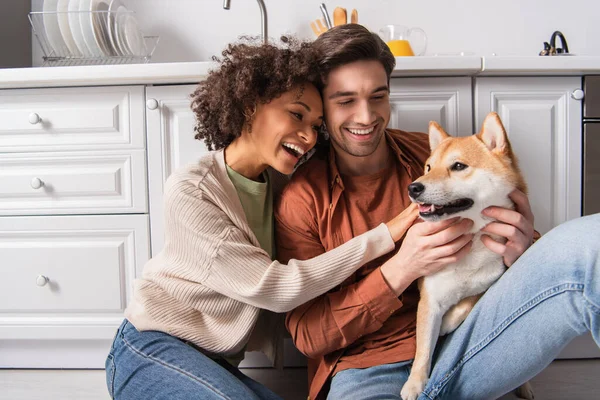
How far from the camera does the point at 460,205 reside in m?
0.95

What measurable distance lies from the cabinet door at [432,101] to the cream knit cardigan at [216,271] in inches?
21.9

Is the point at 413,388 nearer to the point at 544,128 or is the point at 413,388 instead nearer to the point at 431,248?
the point at 431,248

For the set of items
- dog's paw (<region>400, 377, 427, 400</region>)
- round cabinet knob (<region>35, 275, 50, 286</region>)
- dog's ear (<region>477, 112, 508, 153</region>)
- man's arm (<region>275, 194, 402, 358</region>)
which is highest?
dog's ear (<region>477, 112, 508, 153</region>)

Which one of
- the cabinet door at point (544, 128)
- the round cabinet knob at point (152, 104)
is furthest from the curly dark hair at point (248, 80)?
the cabinet door at point (544, 128)

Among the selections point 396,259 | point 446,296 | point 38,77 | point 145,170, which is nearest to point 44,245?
point 145,170

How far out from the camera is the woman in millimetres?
1048

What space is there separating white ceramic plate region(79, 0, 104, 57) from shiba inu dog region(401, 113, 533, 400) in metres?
1.41

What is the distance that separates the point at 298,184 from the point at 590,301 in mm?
687

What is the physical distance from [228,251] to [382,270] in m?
0.36

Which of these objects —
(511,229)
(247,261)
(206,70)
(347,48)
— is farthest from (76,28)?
(511,229)

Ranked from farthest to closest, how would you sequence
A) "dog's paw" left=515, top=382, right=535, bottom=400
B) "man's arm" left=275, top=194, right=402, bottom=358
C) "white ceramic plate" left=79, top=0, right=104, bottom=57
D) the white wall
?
the white wall → "white ceramic plate" left=79, top=0, right=104, bottom=57 → "dog's paw" left=515, top=382, right=535, bottom=400 → "man's arm" left=275, top=194, right=402, bottom=358

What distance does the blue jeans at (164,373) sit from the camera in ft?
3.30

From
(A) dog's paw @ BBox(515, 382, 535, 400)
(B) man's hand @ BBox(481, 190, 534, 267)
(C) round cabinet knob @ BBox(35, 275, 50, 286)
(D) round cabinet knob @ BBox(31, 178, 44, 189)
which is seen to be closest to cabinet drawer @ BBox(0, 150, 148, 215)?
(D) round cabinet knob @ BBox(31, 178, 44, 189)

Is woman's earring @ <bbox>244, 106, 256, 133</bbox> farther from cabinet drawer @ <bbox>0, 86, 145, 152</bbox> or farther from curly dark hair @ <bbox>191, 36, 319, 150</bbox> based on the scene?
cabinet drawer @ <bbox>0, 86, 145, 152</bbox>
